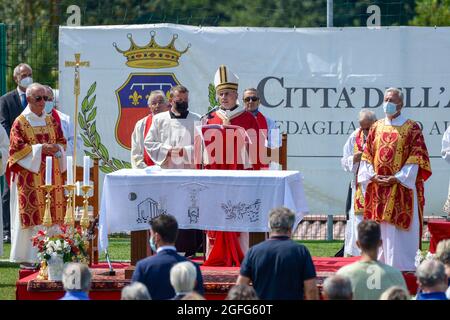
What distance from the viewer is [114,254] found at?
670 inches

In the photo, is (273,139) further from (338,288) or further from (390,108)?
(338,288)

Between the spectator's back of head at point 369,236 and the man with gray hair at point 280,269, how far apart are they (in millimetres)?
424

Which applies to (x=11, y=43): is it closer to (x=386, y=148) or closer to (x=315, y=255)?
(x=315, y=255)

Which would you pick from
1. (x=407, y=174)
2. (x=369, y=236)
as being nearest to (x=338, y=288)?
(x=369, y=236)

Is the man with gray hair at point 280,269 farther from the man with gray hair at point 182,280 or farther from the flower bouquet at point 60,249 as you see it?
the flower bouquet at point 60,249

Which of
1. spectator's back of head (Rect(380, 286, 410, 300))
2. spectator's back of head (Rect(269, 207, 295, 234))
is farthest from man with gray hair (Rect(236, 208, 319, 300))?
spectator's back of head (Rect(380, 286, 410, 300))

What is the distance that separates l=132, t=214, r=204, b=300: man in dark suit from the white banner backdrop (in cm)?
850

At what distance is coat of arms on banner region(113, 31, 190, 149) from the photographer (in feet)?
61.0

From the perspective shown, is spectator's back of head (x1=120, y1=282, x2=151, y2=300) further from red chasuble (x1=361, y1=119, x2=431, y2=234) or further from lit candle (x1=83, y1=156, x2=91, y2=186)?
red chasuble (x1=361, y1=119, x2=431, y2=234)

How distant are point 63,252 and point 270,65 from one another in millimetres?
6353

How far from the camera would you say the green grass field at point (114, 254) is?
14273 millimetres

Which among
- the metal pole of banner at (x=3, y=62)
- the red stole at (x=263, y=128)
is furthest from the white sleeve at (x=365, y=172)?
the metal pole of banner at (x=3, y=62)

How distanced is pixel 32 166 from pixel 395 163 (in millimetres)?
4060
